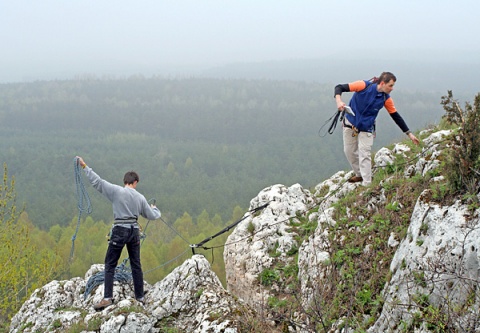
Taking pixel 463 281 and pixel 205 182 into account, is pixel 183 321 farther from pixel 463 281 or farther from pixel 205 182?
pixel 205 182

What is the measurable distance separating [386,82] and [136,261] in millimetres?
5736

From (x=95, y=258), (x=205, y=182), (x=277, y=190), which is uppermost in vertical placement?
(x=277, y=190)

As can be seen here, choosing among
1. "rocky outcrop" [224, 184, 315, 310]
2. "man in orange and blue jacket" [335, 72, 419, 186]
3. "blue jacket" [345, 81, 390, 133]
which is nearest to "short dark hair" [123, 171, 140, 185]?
"rocky outcrop" [224, 184, 315, 310]

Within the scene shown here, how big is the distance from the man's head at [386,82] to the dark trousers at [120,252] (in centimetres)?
535

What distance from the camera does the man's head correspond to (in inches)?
311

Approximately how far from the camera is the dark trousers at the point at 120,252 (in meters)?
6.86

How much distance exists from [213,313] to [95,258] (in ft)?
172

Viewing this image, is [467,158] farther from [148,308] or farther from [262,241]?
[148,308]

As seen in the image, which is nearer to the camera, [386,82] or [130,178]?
[130,178]

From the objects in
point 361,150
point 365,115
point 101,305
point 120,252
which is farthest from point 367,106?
point 101,305

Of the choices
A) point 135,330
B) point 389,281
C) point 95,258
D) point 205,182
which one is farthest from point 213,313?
point 205,182

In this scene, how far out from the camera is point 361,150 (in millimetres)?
8766

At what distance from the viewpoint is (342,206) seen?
8648mm

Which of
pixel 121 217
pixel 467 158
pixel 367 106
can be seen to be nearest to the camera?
pixel 467 158
